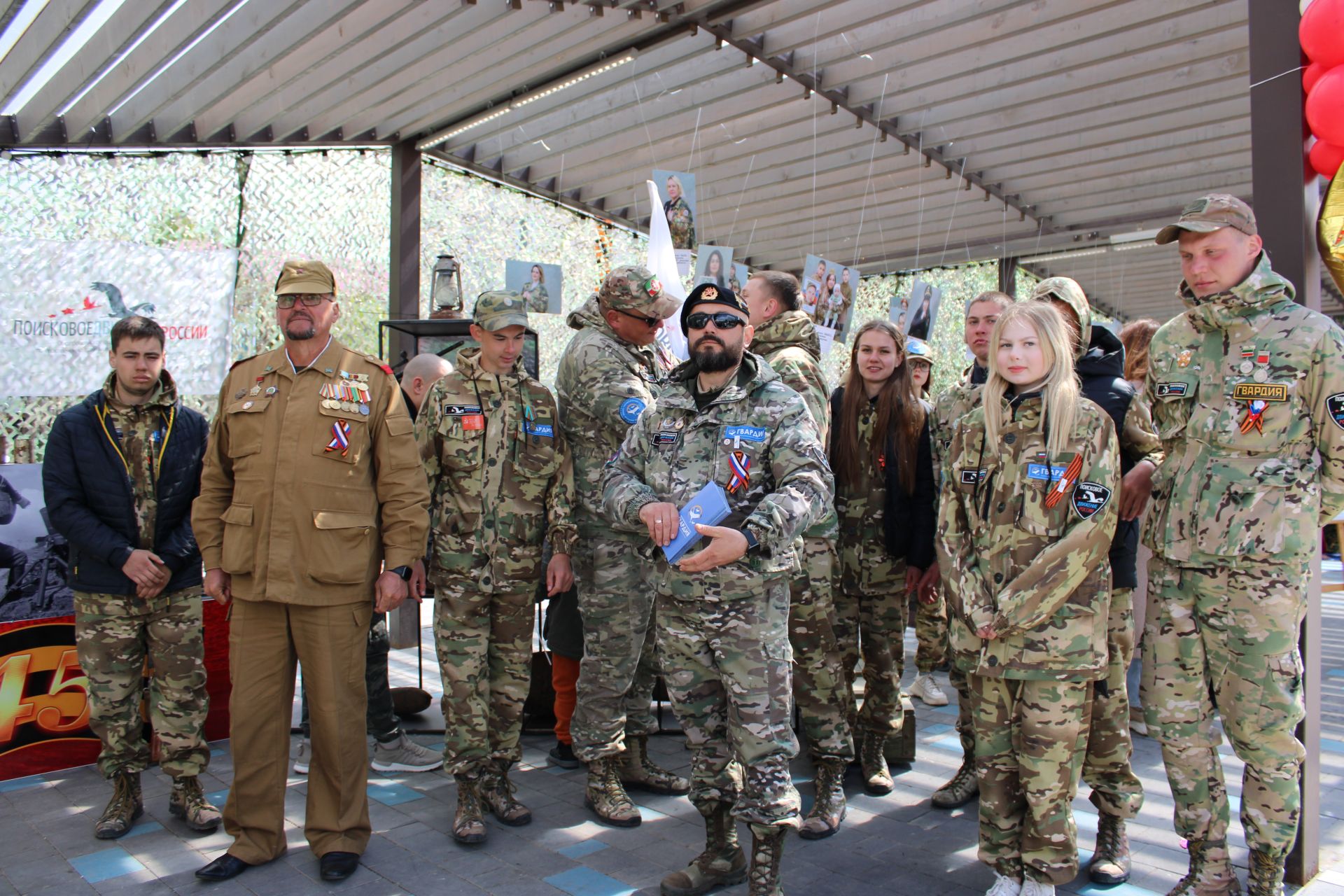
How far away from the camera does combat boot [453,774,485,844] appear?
3463 mm

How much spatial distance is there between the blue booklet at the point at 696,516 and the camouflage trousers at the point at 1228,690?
155 cm

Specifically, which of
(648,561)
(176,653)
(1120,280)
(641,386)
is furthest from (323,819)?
(1120,280)

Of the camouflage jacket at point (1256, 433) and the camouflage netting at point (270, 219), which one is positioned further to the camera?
the camouflage netting at point (270, 219)

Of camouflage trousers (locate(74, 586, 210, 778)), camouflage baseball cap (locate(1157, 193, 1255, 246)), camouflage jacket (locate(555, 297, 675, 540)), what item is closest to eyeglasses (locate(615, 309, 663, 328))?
camouflage jacket (locate(555, 297, 675, 540))

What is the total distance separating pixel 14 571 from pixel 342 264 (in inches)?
147

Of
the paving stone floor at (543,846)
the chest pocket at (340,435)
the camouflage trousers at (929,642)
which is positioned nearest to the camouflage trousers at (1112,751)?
the paving stone floor at (543,846)

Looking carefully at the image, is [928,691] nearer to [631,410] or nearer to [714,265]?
[631,410]

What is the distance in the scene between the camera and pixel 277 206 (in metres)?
7.21

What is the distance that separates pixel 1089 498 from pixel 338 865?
9.43 ft

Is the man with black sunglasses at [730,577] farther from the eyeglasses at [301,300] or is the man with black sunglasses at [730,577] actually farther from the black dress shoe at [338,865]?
the eyeglasses at [301,300]

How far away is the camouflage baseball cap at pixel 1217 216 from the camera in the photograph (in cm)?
285

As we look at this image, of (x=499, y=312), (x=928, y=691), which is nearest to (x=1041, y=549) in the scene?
(x=499, y=312)

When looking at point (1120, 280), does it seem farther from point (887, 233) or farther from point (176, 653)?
point (176, 653)

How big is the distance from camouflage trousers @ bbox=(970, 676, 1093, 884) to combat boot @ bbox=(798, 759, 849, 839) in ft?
2.35
